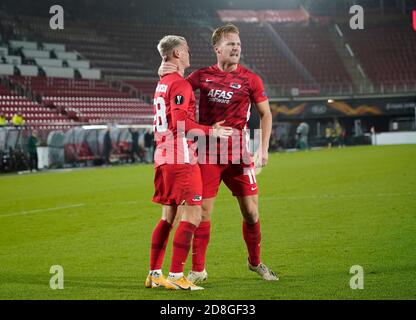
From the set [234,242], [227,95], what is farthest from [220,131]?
[234,242]

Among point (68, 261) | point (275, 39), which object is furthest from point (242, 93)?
point (275, 39)

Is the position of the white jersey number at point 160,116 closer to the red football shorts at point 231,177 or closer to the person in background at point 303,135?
the red football shorts at point 231,177

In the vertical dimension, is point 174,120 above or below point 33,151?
below

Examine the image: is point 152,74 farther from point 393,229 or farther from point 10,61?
point 393,229

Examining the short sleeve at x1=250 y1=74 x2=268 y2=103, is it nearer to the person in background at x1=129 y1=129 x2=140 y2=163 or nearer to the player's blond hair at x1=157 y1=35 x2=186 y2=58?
the player's blond hair at x1=157 y1=35 x2=186 y2=58

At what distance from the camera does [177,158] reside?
640 cm

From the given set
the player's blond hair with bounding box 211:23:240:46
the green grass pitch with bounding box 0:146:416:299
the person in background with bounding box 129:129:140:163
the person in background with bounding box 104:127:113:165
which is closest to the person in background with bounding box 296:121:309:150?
the person in background with bounding box 129:129:140:163

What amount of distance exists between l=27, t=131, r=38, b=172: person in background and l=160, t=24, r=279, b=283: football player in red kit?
22608 millimetres

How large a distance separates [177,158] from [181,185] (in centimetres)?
23

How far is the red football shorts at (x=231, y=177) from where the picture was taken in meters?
6.92

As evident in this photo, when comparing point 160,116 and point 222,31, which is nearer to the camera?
point 160,116

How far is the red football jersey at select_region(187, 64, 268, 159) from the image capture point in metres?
6.91

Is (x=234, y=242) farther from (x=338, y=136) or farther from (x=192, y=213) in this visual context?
(x=338, y=136)
